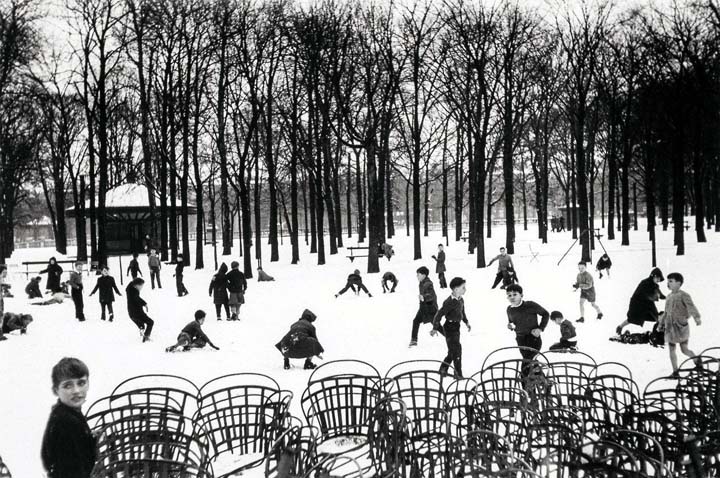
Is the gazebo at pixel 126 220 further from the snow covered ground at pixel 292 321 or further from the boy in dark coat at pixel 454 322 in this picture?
the boy in dark coat at pixel 454 322

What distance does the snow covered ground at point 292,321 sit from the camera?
9672 millimetres

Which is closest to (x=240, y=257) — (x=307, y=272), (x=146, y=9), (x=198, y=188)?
(x=198, y=188)

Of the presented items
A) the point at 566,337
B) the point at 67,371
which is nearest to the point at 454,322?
the point at 566,337

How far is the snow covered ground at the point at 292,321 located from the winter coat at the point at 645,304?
0.62 meters

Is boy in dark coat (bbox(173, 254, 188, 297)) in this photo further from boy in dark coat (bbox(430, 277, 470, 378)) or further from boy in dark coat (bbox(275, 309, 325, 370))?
boy in dark coat (bbox(430, 277, 470, 378))

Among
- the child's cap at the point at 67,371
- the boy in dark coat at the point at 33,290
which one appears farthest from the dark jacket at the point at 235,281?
the child's cap at the point at 67,371

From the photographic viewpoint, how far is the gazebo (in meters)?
38.0

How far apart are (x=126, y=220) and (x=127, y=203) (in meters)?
2.17

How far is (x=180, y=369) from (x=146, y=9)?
862 inches

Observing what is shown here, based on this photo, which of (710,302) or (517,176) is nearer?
(710,302)

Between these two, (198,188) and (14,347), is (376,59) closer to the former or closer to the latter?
(198,188)

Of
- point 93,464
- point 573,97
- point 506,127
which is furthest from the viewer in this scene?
point 573,97

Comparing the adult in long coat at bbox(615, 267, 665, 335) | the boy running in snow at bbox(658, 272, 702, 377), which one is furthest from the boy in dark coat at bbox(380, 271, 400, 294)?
the boy running in snow at bbox(658, 272, 702, 377)

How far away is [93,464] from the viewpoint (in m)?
3.86
